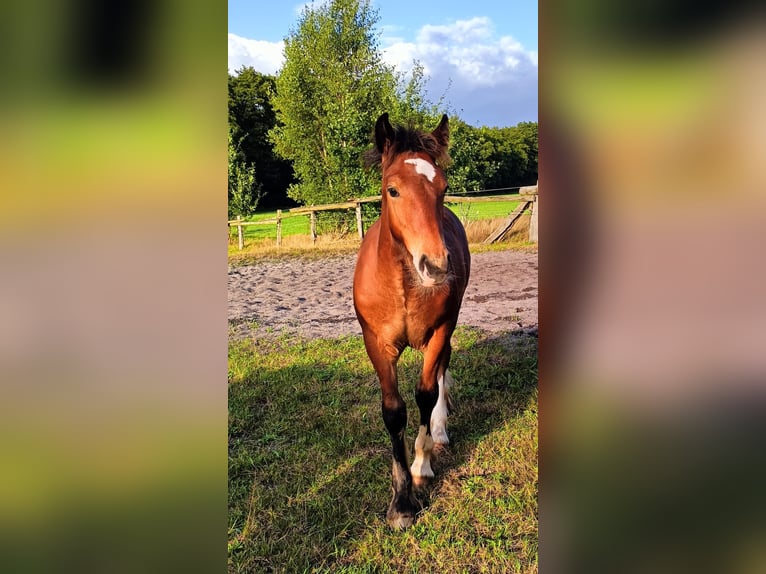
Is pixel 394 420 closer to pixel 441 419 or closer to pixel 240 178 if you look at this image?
pixel 441 419

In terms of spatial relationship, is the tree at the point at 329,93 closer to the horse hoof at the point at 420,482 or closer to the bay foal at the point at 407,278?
the bay foal at the point at 407,278

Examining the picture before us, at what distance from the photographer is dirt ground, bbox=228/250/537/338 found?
5996 mm

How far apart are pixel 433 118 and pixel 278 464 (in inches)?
168

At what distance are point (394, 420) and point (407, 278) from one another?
98 centimetres

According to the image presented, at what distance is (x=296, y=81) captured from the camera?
314 inches

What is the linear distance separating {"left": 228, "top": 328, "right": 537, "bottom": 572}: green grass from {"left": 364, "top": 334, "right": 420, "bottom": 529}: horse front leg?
0.45 feet

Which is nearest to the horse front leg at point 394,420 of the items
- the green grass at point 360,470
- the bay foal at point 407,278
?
the bay foal at point 407,278

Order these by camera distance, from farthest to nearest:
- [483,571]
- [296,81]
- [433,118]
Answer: [296,81]
[433,118]
[483,571]

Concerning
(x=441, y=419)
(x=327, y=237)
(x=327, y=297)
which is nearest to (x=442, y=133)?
(x=441, y=419)

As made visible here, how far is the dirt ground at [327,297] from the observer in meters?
6.00
